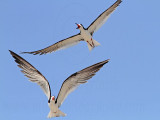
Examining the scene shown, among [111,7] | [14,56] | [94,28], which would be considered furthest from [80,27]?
[14,56]

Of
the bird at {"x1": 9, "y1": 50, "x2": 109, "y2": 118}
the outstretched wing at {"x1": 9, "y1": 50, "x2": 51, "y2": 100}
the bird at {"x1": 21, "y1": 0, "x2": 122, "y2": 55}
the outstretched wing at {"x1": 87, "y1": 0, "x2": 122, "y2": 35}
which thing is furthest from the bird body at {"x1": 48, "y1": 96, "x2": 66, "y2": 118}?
the outstretched wing at {"x1": 87, "y1": 0, "x2": 122, "y2": 35}

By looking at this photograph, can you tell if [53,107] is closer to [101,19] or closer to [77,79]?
[77,79]

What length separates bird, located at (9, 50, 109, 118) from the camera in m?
14.6

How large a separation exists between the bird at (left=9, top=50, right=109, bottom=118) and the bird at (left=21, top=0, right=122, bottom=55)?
4622 millimetres

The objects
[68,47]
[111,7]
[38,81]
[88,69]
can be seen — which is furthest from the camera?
[68,47]

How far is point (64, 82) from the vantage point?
48.5 feet

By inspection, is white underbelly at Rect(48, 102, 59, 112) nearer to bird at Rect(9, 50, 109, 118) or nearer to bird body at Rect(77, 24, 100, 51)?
bird at Rect(9, 50, 109, 118)

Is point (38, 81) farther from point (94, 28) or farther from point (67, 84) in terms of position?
point (94, 28)

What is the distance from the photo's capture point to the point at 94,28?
2022 cm

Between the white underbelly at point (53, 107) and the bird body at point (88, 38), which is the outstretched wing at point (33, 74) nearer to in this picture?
the white underbelly at point (53, 107)

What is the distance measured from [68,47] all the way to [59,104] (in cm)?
621

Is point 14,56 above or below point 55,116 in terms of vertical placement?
above

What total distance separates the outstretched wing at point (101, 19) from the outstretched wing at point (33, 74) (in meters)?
5.67

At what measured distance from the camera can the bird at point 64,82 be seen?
48.1ft
